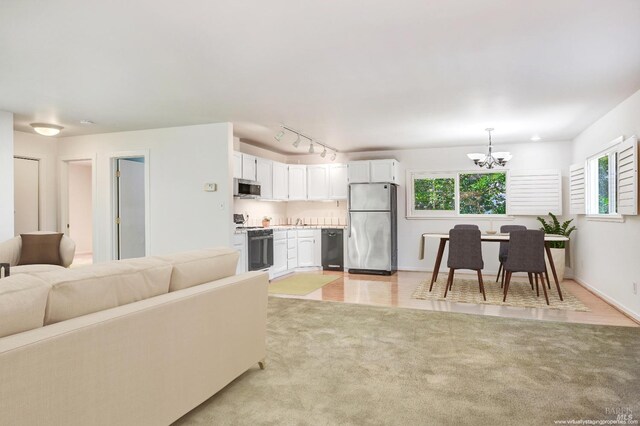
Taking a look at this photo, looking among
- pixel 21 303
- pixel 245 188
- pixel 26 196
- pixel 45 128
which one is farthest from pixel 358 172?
pixel 21 303

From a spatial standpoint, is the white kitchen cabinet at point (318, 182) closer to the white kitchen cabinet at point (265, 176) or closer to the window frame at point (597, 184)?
the white kitchen cabinet at point (265, 176)

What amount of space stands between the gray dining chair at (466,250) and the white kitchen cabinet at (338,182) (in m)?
3.08

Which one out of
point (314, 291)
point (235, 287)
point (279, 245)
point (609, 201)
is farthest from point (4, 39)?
point (609, 201)

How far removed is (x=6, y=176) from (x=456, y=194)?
710 cm

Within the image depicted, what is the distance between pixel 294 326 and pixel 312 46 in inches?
99.9

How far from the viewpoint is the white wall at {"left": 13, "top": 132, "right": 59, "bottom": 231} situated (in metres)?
6.56

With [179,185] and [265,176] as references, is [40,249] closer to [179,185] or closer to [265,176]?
[179,185]

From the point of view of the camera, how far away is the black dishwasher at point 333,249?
8.02m

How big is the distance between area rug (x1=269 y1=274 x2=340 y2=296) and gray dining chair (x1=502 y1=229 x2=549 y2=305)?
8.74 ft

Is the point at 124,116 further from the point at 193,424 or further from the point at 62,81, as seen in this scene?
the point at 193,424

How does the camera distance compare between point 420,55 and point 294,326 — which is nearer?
point 420,55

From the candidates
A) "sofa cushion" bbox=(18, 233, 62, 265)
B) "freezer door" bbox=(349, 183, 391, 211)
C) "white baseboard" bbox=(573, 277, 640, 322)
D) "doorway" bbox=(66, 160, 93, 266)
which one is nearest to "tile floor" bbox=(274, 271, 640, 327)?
"white baseboard" bbox=(573, 277, 640, 322)

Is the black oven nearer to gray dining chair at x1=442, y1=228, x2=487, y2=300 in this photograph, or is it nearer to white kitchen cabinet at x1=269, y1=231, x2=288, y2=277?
white kitchen cabinet at x1=269, y1=231, x2=288, y2=277

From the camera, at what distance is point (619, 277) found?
4.77 metres
